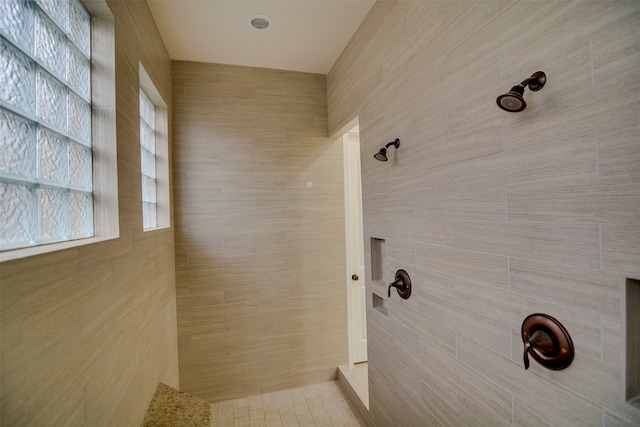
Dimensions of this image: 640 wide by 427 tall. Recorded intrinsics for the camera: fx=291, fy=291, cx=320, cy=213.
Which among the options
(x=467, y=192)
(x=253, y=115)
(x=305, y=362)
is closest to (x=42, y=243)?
(x=467, y=192)

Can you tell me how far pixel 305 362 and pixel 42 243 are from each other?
2.32 m

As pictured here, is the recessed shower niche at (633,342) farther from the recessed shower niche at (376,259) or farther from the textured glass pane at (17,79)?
the textured glass pane at (17,79)

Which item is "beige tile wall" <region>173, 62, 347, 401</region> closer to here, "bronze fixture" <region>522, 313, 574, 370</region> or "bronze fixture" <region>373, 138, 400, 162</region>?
"bronze fixture" <region>373, 138, 400, 162</region>

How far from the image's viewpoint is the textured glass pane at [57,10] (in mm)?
907

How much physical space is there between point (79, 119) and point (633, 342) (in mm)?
1799

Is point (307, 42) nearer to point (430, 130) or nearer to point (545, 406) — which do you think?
Result: point (430, 130)

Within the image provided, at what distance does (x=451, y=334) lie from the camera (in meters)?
1.21

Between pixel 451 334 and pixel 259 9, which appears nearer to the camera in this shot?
pixel 451 334

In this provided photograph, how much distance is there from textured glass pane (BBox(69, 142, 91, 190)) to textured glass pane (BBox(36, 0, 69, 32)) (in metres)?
0.40

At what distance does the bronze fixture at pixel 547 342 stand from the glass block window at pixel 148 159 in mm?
1986

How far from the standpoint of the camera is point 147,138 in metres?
1.98

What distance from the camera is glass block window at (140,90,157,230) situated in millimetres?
1868

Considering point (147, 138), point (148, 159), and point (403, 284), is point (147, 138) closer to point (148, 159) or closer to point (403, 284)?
point (148, 159)

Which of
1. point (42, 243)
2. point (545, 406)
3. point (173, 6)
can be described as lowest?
point (545, 406)
